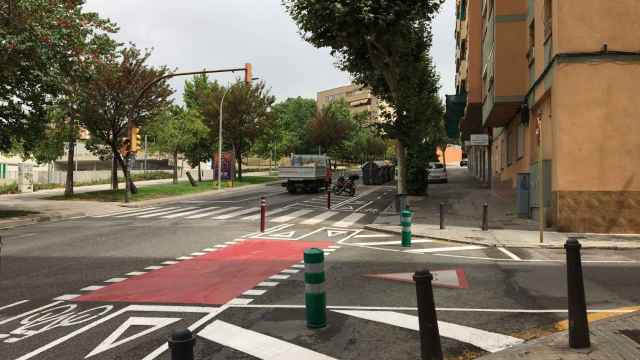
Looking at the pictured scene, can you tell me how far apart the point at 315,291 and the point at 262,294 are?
195 cm

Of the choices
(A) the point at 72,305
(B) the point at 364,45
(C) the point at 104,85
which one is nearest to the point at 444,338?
(A) the point at 72,305

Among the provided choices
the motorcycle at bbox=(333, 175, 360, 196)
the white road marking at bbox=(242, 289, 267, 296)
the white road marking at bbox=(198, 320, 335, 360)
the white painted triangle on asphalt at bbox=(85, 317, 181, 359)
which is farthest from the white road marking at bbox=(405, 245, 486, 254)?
the motorcycle at bbox=(333, 175, 360, 196)

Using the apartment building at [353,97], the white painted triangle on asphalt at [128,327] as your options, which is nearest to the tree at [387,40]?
the white painted triangle on asphalt at [128,327]

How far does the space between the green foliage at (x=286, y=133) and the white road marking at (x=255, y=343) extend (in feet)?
144

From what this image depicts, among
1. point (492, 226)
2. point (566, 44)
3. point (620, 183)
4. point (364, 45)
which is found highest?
point (364, 45)

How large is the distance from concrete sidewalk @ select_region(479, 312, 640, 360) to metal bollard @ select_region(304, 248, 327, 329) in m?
1.85

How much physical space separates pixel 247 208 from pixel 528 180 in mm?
12161

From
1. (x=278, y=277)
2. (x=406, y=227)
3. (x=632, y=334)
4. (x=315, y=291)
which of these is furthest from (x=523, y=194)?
(x=315, y=291)

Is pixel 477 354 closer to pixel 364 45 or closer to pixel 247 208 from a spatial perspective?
pixel 247 208

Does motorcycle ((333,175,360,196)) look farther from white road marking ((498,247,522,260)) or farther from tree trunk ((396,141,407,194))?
white road marking ((498,247,522,260))

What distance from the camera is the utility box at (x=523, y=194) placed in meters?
19.0

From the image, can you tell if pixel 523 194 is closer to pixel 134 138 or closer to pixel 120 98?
pixel 134 138

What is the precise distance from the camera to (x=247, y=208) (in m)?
23.9

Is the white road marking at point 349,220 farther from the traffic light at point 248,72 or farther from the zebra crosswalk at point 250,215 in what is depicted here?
the traffic light at point 248,72
